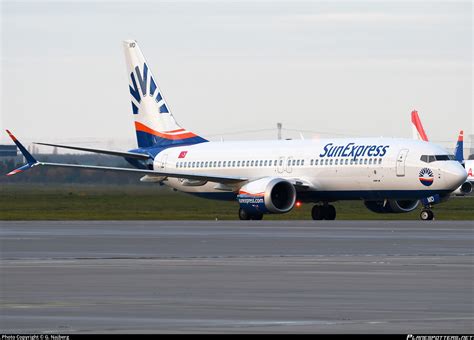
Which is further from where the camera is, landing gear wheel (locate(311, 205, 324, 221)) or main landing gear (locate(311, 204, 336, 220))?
landing gear wheel (locate(311, 205, 324, 221))

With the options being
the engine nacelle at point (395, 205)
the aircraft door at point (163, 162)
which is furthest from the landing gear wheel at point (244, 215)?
the aircraft door at point (163, 162)

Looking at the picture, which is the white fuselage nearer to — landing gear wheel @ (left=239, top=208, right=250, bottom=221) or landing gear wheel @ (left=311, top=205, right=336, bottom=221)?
landing gear wheel @ (left=311, top=205, right=336, bottom=221)

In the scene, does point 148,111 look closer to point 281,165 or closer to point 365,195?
point 281,165

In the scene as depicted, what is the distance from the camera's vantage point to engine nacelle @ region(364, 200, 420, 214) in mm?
61438

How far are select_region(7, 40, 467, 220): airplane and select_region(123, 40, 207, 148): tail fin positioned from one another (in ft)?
0.17

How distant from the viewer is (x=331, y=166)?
193ft

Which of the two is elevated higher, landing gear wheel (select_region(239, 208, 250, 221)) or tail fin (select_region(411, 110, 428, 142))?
tail fin (select_region(411, 110, 428, 142))

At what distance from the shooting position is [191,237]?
124ft

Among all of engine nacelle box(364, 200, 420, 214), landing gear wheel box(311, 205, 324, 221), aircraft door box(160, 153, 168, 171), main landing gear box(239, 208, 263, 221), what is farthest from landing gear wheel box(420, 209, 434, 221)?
aircraft door box(160, 153, 168, 171)

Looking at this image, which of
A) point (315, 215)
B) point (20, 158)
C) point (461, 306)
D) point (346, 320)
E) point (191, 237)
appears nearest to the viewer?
point (346, 320)

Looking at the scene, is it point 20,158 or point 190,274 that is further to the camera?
point 20,158

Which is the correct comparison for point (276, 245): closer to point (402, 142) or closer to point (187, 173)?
point (402, 142)

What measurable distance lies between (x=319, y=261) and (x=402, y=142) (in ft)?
104

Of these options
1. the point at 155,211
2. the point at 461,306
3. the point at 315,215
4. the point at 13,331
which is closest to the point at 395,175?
the point at 315,215
